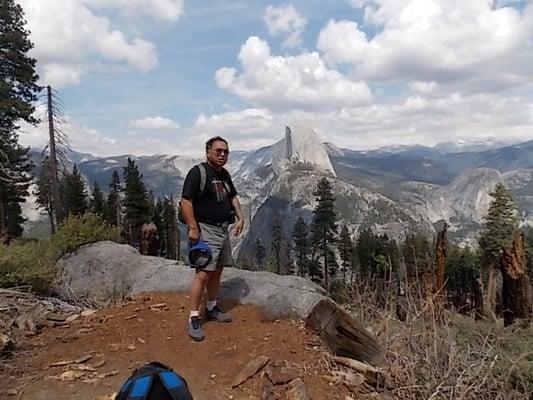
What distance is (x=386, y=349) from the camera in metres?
6.23

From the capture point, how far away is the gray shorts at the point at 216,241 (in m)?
5.86

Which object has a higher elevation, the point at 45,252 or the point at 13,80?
the point at 13,80

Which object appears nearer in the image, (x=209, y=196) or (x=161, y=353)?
(x=161, y=353)

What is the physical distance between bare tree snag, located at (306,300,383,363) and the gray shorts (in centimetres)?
125

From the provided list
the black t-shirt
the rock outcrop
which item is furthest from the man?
the rock outcrop

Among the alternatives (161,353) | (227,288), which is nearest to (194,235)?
(161,353)

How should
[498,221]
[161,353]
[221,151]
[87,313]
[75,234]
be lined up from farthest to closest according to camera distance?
[498,221] → [75,234] → [87,313] → [221,151] → [161,353]

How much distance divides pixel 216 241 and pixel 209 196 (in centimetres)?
53

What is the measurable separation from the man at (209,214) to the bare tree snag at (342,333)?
42.9 inches

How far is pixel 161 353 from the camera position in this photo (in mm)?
5535

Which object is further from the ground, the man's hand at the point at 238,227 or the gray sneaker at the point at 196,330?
the man's hand at the point at 238,227

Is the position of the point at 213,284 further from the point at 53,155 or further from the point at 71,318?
the point at 53,155

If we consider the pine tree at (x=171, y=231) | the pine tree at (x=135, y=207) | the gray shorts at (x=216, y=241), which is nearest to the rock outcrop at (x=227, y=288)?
the gray shorts at (x=216, y=241)

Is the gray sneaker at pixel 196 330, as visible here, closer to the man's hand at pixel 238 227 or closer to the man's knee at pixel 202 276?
the man's knee at pixel 202 276
